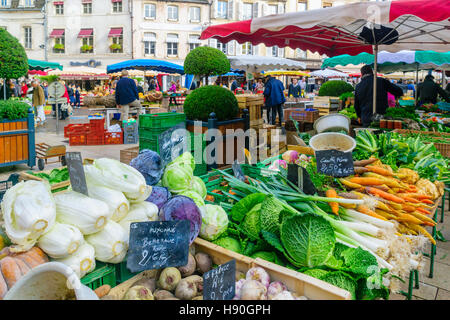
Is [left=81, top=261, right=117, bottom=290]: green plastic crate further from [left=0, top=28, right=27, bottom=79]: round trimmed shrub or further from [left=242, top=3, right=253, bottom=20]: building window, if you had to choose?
[left=242, top=3, right=253, bottom=20]: building window

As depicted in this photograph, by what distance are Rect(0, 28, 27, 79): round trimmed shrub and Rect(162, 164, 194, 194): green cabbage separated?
6.77 meters

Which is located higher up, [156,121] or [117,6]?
[117,6]

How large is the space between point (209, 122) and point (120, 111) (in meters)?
6.82

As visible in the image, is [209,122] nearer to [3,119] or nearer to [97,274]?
[97,274]

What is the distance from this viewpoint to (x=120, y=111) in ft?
36.7

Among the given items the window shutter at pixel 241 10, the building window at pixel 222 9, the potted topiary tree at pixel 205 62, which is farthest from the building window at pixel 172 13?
the potted topiary tree at pixel 205 62

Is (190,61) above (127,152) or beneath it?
above

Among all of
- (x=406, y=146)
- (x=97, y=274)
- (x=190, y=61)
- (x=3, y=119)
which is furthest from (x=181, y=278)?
(x=190, y=61)

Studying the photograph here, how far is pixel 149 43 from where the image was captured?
32.4 m

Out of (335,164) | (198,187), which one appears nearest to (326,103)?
(335,164)

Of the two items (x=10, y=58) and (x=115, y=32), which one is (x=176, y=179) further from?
(x=115, y=32)

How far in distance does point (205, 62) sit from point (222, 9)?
29.2 m
